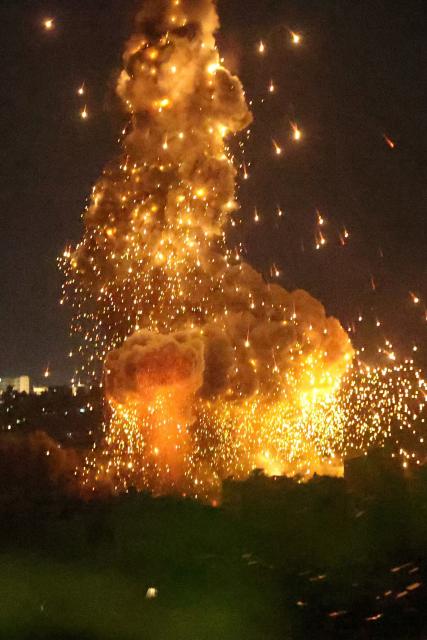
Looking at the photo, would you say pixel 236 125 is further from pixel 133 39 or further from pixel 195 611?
pixel 195 611

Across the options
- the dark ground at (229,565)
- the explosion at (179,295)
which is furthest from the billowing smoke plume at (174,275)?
the dark ground at (229,565)

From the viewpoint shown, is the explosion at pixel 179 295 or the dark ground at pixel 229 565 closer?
the dark ground at pixel 229 565

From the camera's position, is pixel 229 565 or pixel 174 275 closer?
pixel 229 565

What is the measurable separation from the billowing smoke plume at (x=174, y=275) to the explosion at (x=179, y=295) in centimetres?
2

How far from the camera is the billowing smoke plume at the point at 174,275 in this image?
1293 centimetres

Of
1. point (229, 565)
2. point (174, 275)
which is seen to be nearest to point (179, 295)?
point (174, 275)

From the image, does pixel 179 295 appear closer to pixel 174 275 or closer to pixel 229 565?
pixel 174 275

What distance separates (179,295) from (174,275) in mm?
441

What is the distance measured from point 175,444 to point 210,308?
2.94m

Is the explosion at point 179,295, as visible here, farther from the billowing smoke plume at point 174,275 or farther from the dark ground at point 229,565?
the dark ground at point 229,565

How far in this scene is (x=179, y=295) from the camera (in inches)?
562

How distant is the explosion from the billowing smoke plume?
2 cm

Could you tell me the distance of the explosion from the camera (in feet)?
42.4

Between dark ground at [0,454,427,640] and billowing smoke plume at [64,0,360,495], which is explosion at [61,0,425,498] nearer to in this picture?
billowing smoke plume at [64,0,360,495]
